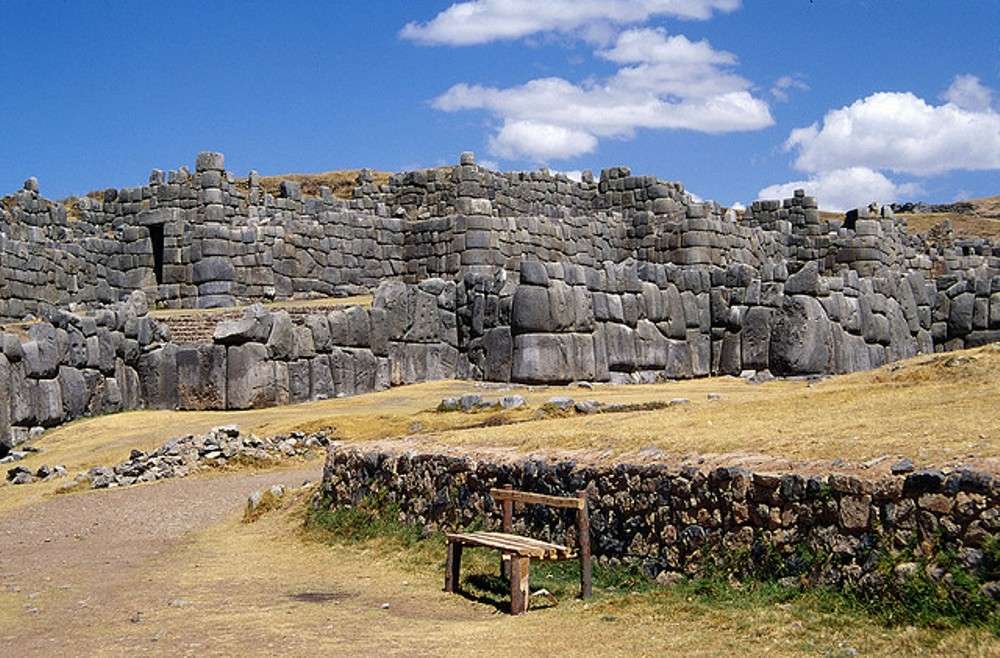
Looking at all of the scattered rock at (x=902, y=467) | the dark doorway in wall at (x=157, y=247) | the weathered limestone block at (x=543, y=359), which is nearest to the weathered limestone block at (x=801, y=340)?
the weathered limestone block at (x=543, y=359)

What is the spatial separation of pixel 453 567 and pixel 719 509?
2.57 meters

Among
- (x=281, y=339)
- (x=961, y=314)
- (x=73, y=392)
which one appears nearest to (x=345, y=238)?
(x=281, y=339)

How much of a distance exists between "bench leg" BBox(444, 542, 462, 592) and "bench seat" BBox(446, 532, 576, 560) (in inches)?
3.7

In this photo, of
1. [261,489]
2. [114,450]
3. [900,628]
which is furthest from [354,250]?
[900,628]

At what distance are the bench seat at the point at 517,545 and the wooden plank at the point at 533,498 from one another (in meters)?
0.30

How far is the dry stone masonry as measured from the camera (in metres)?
23.4

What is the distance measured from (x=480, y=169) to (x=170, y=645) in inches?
1071

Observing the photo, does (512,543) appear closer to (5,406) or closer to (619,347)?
(5,406)

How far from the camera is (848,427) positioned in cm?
980

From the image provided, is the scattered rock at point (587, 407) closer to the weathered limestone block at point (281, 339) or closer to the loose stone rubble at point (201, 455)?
the loose stone rubble at point (201, 455)

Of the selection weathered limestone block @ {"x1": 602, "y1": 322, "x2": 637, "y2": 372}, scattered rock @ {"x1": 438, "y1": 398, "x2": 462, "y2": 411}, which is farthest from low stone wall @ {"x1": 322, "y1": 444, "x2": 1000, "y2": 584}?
weathered limestone block @ {"x1": 602, "y1": 322, "x2": 637, "y2": 372}

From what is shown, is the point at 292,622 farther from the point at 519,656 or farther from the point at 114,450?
the point at 114,450

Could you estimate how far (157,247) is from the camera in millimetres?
32750

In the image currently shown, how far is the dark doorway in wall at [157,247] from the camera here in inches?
1283
